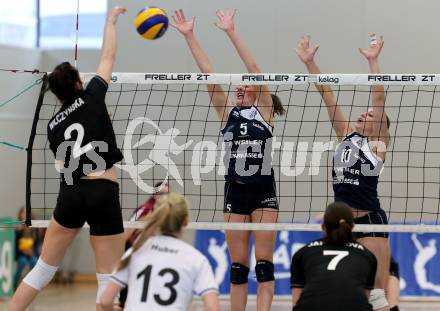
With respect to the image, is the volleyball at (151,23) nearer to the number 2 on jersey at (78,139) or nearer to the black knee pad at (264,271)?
the number 2 on jersey at (78,139)

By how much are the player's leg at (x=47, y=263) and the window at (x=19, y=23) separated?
27.9 ft

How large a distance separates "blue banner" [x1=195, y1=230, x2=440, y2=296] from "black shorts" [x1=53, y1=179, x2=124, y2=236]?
5811 millimetres

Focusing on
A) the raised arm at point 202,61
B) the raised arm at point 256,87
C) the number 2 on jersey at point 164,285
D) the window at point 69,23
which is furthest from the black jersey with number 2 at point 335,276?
the window at point 69,23

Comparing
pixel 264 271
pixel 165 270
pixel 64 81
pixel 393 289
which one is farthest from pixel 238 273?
pixel 165 270

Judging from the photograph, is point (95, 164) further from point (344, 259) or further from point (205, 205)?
point (205, 205)

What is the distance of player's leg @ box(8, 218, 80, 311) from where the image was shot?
516 cm

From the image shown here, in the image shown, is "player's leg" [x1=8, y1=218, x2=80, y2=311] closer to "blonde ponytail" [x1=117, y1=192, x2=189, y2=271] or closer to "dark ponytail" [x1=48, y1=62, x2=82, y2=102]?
"dark ponytail" [x1=48, y1=62, x2=82, y2=102]

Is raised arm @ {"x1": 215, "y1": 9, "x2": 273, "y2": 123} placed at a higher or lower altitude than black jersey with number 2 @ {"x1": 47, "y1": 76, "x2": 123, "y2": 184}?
higher

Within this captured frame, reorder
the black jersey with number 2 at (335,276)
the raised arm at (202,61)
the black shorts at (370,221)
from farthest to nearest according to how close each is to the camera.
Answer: the raised arm at (202,61) → the black shorts at (370,221) → the black jersey with number 2 at (335,276)

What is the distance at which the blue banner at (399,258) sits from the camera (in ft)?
35.8

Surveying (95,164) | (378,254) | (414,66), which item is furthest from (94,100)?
(414,66)

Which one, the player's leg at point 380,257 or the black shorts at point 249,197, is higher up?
the black shorts at point 249,197

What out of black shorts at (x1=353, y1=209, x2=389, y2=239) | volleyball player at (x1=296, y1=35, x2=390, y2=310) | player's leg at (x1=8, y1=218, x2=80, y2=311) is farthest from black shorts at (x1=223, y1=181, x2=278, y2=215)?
player's leg at (x1=8, y1=218, x2=80, y2=311)

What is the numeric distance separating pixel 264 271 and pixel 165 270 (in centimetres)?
234
